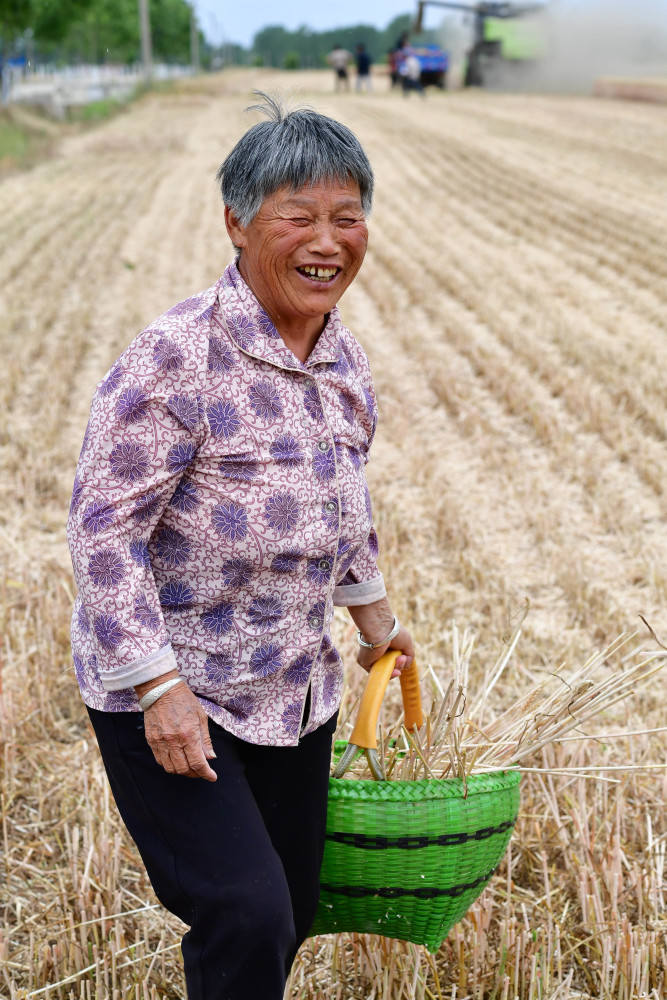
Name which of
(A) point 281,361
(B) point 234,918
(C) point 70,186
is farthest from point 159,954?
(C) point 70,186

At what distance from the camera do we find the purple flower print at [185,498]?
202cm

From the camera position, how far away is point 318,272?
2.12 m

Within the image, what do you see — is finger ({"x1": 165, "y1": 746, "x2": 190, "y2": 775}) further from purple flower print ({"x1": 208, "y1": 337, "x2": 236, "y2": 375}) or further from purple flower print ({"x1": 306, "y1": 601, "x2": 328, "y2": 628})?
purple flower print ({"x1": 208, "y1": 337, "x2": 236, "y2": 375})

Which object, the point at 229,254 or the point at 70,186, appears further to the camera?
the point at 70,186

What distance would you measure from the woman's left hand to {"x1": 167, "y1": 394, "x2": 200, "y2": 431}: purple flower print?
0.70 metres

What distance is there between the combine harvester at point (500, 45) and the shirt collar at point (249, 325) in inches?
1541

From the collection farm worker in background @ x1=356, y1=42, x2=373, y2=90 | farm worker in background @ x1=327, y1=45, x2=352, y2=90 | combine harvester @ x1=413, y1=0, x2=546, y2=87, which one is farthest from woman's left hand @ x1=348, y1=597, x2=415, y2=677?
combine harvester @ x1=413, y1=0, x2=546, y2=87

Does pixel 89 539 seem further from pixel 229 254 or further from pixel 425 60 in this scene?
pixel 425 60

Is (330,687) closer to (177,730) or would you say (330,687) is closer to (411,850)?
(411,850)

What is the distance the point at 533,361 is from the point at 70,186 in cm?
1142

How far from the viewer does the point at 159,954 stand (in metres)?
2.59

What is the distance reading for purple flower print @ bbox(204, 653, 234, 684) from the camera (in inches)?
80.4

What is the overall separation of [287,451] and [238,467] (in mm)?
96

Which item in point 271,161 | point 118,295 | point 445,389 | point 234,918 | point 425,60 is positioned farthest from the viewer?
point 425,60
